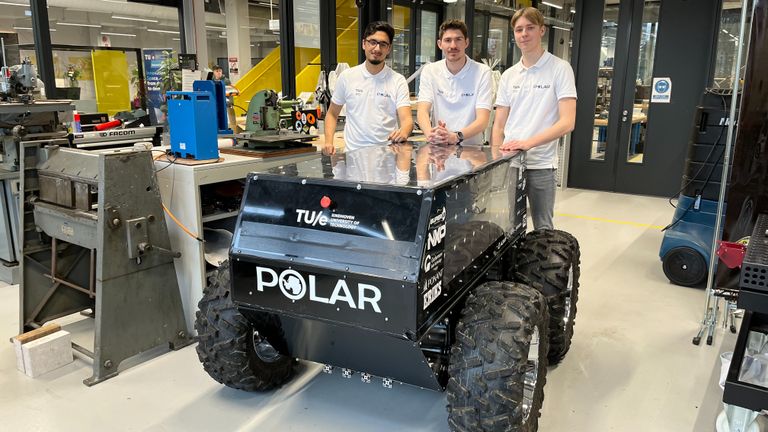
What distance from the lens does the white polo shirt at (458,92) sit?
3.18m

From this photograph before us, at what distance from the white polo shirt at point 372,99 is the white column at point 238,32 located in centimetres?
664

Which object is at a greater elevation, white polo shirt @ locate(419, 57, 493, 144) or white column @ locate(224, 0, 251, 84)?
white column @ locate(224, 0, 251, 84)

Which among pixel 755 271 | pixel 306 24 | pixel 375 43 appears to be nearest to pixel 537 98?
pixel 375 43

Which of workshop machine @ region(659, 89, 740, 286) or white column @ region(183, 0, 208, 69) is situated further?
white column @ region(183, 0, 208, 69)

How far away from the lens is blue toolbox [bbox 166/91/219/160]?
281 cm

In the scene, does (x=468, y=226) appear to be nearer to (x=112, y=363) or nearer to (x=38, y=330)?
(x=112, y=363)

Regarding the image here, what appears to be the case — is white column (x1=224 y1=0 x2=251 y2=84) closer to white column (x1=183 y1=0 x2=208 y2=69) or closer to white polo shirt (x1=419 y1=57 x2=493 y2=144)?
white column (x1=183 y1=0 x2=208 y2=69)

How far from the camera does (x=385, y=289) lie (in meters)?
1.69

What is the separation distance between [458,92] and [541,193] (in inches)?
28.3

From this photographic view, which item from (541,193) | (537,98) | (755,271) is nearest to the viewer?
(755,271)

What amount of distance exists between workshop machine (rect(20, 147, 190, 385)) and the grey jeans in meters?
1.85

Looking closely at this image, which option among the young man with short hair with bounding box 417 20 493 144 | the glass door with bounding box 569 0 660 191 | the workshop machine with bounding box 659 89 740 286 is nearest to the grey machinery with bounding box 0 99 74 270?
Result: the young man with short hair with bounding box 417 20 493 144

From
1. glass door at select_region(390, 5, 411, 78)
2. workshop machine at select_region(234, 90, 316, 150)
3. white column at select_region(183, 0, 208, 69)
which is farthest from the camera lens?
glass door at select_region(390, 5, 411, 78)

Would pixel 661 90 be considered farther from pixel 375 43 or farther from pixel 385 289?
pixel 385 289
